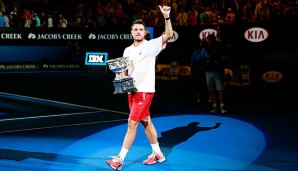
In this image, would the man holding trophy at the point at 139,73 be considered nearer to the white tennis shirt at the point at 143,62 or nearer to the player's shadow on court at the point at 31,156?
the white tennis shirt at the point at 143,62

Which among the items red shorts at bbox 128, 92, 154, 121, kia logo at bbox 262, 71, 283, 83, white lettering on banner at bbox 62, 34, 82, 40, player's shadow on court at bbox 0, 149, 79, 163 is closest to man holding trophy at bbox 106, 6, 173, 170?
red shorts at bbox 128, 92, 154, 121

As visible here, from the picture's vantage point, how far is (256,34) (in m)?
17.0

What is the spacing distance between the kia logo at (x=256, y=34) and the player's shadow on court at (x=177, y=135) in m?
8.20

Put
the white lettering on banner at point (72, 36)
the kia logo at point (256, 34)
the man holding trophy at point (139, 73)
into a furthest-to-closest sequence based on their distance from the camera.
→ 1. the white lettering on banner at point (72, 36)
2. the kia logo at point (256, 34)
3. the man holding trophy at point (139, 73)

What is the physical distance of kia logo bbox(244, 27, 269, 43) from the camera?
55.1 feet

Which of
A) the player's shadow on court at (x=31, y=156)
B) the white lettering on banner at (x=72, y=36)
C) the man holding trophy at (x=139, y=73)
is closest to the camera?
the man holding trophy at (x=139, y=73)

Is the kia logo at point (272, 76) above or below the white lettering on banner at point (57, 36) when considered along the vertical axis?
below

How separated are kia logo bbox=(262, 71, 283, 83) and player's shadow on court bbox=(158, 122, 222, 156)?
8.17 metres

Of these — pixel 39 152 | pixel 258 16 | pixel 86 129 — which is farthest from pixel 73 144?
pixel 258 16

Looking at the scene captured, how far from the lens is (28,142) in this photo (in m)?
7.82

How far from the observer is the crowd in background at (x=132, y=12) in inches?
710

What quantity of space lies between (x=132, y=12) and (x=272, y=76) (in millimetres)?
8485

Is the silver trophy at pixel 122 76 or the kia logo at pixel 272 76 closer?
the silver trophy at pixel 122 76

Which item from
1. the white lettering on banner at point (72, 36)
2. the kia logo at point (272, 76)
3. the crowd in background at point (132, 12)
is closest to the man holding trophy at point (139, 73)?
the crowd in background at point (132, 12)
